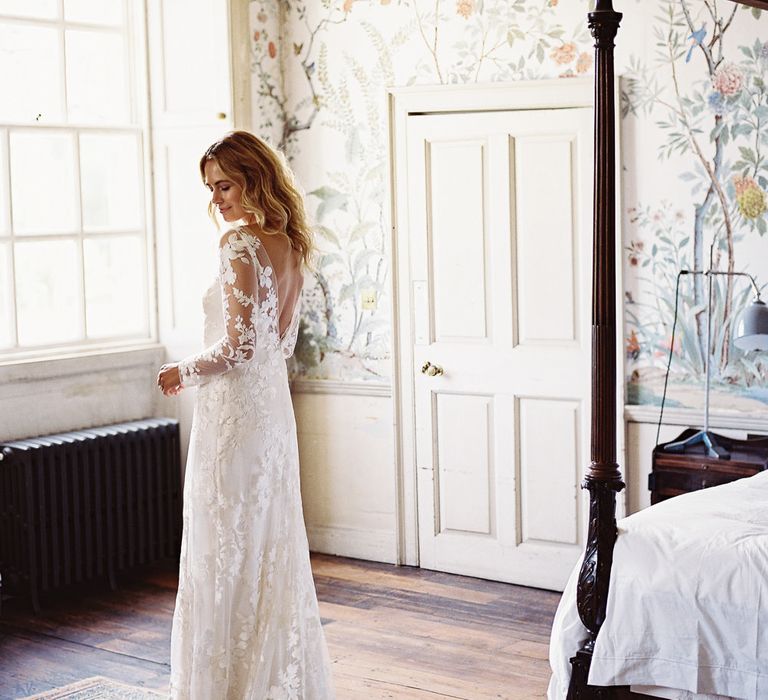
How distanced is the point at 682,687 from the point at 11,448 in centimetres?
295

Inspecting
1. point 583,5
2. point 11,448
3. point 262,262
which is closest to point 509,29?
point 583,5

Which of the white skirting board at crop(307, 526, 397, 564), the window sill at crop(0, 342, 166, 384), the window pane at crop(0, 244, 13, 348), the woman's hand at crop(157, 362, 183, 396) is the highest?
the window pane at crop(0, 244, 13, 348)

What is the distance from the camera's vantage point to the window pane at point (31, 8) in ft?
16.0

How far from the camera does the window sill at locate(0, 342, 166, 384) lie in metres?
4.80

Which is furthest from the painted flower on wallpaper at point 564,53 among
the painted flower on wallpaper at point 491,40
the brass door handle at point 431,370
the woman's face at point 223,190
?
the woman's face at point 223,190

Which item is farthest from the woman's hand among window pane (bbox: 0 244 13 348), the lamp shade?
the lamp shade

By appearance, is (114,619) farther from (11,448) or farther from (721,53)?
(721,53)

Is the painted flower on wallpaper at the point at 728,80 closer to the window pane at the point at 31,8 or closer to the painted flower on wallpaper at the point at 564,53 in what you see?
the painted flower on wallpaper at the point at 564,53

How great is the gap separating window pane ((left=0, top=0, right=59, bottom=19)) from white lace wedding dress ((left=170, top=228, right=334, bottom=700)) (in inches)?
90.4

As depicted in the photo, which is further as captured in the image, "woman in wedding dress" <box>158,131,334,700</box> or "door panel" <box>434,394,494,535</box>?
"door panel" <box>434,394,494,535</box>

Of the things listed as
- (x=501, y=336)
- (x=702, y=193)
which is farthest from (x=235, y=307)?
(x=702, y=193)

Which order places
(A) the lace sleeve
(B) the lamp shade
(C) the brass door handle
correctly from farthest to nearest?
(C) the brass door handle < (B) the lamp shade < (A) the lace sleeve

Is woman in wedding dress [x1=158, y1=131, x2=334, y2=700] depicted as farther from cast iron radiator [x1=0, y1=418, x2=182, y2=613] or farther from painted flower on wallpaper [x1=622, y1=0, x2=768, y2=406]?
painted flower on wallpaper [x1=622, y1=0, x2=768, y2=406]

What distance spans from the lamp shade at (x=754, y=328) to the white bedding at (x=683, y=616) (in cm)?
126
